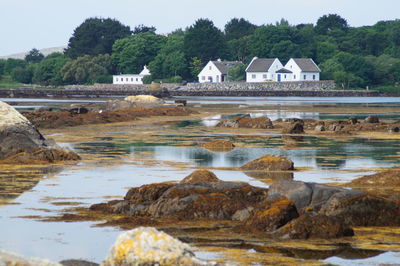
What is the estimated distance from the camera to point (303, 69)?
15775cm

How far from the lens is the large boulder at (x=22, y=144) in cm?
2681

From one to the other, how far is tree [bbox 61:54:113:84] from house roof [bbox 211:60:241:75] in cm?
2554

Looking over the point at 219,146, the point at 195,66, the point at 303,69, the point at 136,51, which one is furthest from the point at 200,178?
the point at 136,51

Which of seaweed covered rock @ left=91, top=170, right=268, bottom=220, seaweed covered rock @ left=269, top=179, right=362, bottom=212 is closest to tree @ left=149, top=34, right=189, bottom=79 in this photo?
seaweed covered rock @ left=91, top=170, right=268, bottom=220

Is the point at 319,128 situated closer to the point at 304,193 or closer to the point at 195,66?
the point at 304,193

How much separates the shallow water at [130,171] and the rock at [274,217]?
2.02 metres

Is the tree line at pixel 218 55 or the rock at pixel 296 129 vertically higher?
the tree line at pixel 218 55

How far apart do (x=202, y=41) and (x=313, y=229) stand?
154227mm

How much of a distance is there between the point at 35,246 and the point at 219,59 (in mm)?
159082

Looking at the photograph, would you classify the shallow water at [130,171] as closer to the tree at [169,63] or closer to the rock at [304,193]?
the rock at [304,193]

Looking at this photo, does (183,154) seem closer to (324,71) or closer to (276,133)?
(276,133)

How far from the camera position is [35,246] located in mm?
13617

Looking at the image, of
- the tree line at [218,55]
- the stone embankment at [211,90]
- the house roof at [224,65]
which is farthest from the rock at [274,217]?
the house roof at [224,65]

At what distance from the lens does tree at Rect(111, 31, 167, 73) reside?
6744 inches
